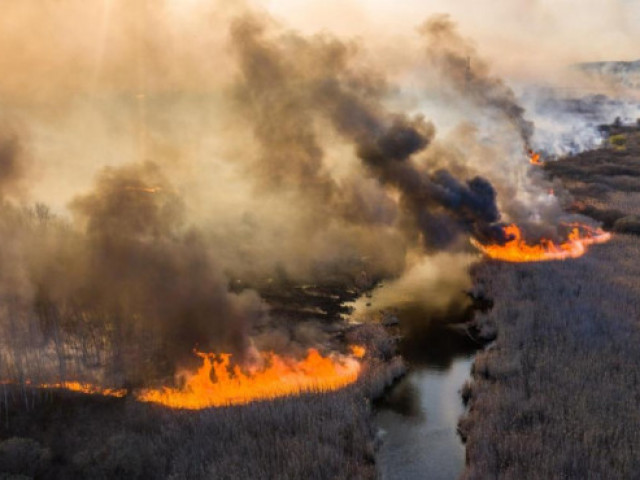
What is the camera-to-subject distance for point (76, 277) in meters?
31.2

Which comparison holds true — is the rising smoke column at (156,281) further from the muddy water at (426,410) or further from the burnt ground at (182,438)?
the muddy water at (426,410)

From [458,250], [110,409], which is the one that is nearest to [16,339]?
[110,409]

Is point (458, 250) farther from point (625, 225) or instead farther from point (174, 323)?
point (174, 323)

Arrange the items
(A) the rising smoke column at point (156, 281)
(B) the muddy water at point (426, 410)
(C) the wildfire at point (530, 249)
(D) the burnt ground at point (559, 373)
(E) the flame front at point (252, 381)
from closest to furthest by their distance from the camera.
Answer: (D) the burnt ground at point (559, 373)
(B) the muddy water at point (426, 410)
(E) the flame front at point (252, 381)
(A) the rising smoke column at point (156, 281)
(C) the wildfire at point (530, 249)

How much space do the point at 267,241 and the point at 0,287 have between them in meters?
29.3

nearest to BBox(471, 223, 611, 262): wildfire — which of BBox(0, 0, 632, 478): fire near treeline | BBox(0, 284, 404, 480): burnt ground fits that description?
BBox(0, 0, 632, 478): fire near treeline

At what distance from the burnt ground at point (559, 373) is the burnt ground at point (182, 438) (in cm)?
539

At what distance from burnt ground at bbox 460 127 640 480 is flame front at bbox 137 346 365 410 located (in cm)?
710

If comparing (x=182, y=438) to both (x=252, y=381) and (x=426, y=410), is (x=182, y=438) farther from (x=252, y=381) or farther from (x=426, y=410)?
(x=426, y=410)

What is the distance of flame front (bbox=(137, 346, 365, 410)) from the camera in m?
26.6

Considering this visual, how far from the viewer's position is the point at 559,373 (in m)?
28.6

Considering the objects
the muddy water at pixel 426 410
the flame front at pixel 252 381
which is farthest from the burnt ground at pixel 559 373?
the flame front at pixel 252 381

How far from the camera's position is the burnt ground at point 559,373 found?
859 inches

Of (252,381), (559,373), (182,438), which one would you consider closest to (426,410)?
(559,373)
